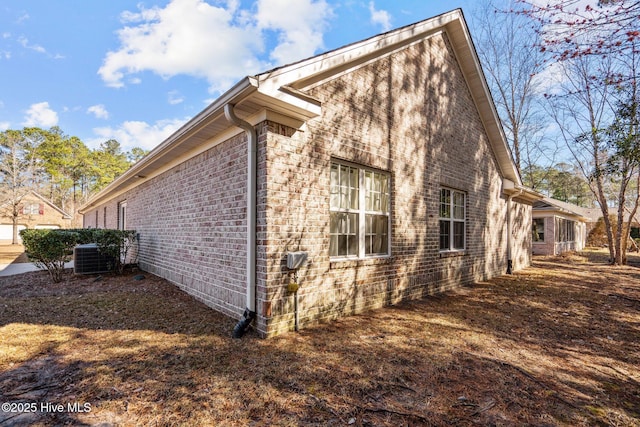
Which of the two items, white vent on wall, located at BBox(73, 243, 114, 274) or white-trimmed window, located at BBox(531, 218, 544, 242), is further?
white-trimmed window, located at BBox(531, 218, 544, 242)

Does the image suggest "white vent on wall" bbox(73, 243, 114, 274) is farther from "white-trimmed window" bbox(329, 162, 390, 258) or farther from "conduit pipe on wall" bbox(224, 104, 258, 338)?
"white-trimmed window" bbox(329, 162, 390, 258)

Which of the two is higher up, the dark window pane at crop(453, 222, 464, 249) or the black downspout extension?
the dark window pane at crop(453, 222, 464, 249)

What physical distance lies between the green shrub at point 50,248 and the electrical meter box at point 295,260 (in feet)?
24.9

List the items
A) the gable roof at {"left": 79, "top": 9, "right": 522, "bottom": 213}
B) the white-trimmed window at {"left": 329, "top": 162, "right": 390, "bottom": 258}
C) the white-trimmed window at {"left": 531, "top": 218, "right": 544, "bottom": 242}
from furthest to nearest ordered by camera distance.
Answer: the white-trimmed window at {"left": 531, "top": 218, "right": 544, "bottom": 242}, the white-trimmed window at {"left": 329, "top": 162, "right": 390, "bottom": 258}, the gable roof at {"left": 79, "top": 9, "right": 522, "bottom": 213}

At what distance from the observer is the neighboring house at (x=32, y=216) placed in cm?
3216

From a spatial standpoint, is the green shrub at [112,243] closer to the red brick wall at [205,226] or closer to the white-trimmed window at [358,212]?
the red brick wall at [205,226]

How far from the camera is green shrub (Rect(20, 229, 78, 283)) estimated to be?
26.1ft

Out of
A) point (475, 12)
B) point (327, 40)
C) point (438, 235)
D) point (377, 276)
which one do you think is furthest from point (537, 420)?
point (475, 12)

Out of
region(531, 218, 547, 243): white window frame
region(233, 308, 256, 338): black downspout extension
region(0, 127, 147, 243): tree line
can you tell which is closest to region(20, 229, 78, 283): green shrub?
region(233, 308, 256, 338): black downspout extension

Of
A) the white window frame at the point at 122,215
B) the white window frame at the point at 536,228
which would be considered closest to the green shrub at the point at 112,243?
the white window frame at the point at 122,215

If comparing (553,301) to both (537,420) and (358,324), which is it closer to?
(358,324)

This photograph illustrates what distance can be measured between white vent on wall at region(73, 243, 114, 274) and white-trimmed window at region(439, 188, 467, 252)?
9468 millimetres

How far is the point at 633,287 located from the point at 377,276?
27.4 feet

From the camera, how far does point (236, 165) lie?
15.4 ft
